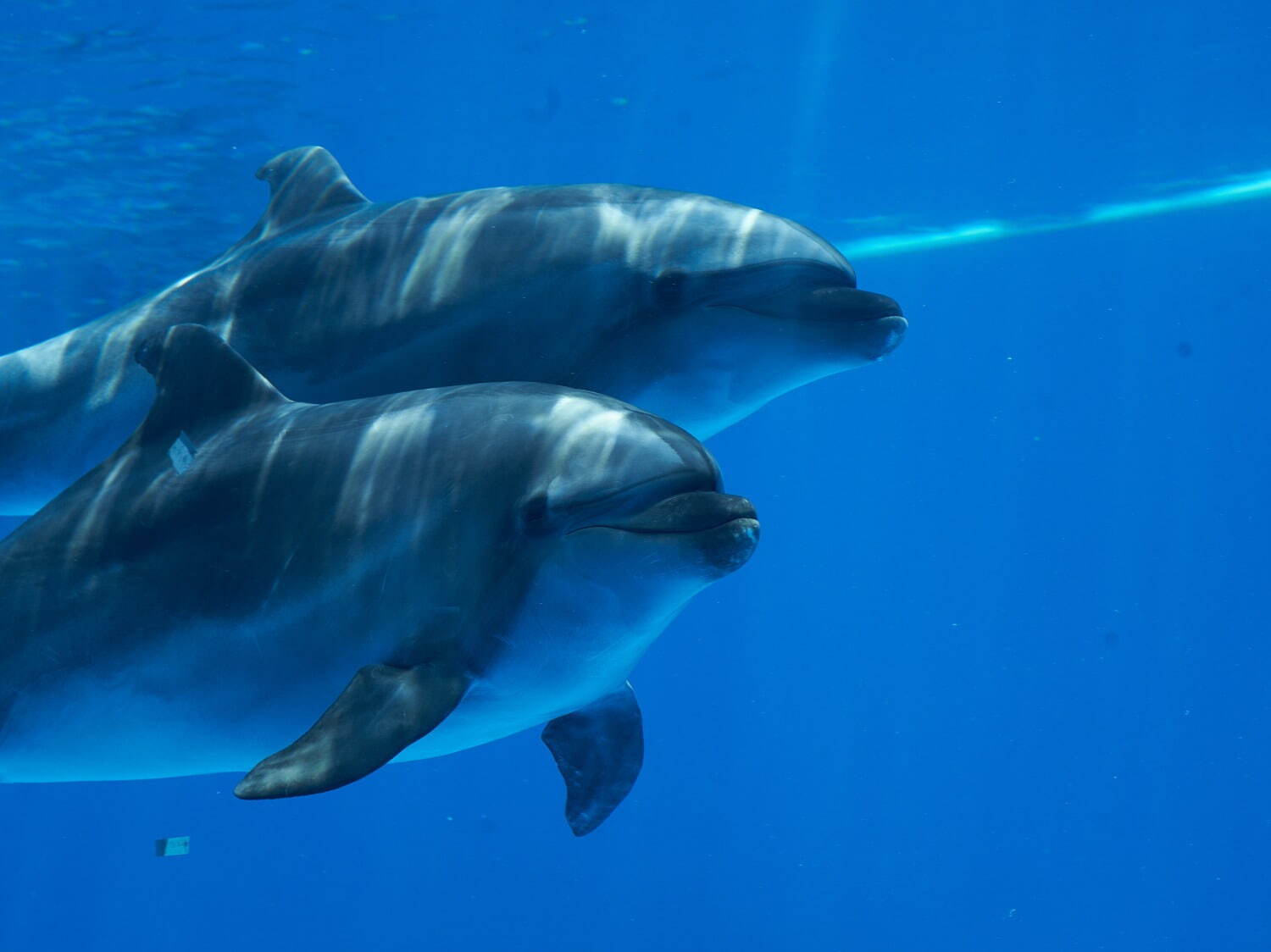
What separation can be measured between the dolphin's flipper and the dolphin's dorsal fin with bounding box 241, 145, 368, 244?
9.47 ft

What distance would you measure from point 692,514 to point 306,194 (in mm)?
3520

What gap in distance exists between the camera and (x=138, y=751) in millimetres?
3719

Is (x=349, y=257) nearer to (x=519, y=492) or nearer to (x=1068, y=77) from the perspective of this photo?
(x=519, y=492)

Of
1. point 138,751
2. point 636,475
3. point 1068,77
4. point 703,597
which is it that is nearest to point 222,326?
point 138,751

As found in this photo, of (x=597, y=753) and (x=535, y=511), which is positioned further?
(x=597, y=753)

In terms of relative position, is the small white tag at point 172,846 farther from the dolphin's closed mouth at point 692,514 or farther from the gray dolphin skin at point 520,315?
the dolphin's closed mouth at point 692,514

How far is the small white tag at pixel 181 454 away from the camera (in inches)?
148

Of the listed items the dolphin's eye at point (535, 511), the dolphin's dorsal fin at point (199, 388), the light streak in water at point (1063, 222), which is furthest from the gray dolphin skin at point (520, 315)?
the light streak in water at point (1063, 222)

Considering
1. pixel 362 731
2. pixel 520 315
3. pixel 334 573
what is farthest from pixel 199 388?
pixel 362 731

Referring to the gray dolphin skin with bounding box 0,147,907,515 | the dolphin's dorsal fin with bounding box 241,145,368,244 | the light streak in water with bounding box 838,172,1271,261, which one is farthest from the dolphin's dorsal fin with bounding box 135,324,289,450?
the light streak in water with bounding box 838,172,1271,261

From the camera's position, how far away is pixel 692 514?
2.90m

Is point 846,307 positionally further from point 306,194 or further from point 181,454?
point 306,194

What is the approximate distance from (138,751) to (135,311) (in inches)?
88.3

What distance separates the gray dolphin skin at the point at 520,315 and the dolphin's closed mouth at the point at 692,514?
4.49 feet
